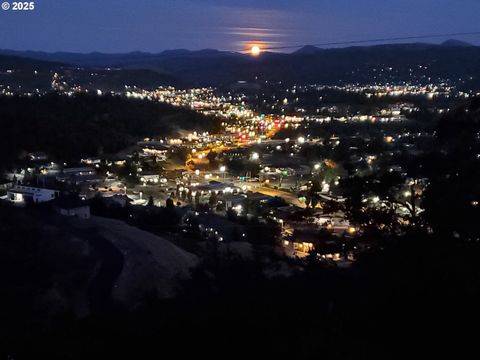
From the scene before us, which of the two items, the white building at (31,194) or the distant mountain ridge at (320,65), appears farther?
the distant mountain ridge at (320,65)

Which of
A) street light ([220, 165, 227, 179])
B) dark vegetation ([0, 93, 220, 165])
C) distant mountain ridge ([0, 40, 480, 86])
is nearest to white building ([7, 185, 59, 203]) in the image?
dark vegetation ([0, 93, 220, 165])

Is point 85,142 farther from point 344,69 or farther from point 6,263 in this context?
point 344,69

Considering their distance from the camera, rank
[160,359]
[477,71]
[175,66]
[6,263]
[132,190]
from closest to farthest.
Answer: [160,359]
[6,263]
[132,190]
[477,71]
[175,66]

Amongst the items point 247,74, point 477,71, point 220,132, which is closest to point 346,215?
point 220,132

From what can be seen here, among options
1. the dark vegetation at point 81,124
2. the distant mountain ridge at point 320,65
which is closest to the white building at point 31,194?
the dark vegetation at point 81,124

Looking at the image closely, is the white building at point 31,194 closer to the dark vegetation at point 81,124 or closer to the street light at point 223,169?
the dark vegetation at point 81,124

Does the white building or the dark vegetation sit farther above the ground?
the dark vegetation

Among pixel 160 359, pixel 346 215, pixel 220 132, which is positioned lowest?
pixel 220 132

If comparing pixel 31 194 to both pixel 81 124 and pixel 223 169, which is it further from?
pixel 81 124

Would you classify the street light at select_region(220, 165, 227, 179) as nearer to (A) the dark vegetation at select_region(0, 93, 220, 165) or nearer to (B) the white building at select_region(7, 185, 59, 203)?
(A) the dark vegetation at select_region(0, 93, 220, 165)
